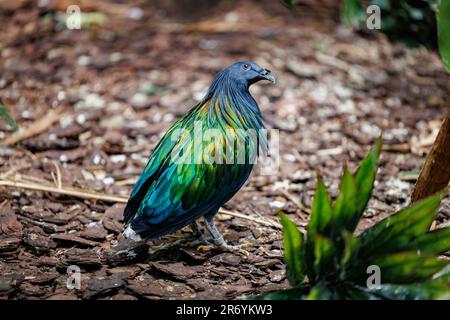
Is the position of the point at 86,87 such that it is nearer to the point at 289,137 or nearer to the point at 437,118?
the point at 289,137

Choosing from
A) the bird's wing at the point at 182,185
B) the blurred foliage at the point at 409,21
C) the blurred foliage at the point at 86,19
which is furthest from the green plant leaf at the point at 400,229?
the blurred foliage at the point at 86,19

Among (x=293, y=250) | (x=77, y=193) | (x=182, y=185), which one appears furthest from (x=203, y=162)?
(x=77, y=193)

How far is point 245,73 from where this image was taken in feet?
12.8

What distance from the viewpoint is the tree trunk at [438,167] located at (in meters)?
3.57

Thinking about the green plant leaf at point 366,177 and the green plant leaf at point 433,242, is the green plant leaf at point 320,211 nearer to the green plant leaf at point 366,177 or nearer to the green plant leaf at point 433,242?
the green plant leaf at point 366,177

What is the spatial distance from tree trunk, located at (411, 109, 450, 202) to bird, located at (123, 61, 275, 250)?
0.94 metres

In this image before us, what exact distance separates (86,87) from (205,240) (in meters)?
2.70

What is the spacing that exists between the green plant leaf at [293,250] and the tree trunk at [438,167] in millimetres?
1025

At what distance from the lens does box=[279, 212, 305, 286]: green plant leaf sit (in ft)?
9.96

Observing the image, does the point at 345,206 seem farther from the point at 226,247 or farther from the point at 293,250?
the point at 226,247

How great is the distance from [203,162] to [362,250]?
1063 mm

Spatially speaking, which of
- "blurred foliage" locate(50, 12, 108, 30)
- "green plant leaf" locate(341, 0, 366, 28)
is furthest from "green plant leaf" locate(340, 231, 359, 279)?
"blurred foliage" locate(50, 12, 108, 30)

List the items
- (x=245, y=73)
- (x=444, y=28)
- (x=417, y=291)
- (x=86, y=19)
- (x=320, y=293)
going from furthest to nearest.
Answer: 1. (x=86, y=19)
2. (x=245, y=73)
3. (x=444, y=28)
4. (x=320, y=293)
5. (x=417, y=291)
